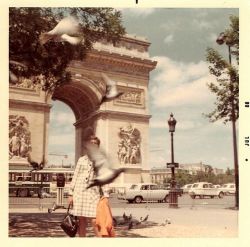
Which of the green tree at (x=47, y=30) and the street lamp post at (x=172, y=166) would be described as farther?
the street lamp post at (x=172, y=166)

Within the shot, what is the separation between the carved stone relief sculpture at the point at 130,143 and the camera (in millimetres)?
16828

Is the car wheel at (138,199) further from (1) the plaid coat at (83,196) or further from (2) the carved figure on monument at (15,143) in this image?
(1) the plaid coat at (83,196)

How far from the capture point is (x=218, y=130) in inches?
392

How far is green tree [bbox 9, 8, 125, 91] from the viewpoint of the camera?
8.31 meters

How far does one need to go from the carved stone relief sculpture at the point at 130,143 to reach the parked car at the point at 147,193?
0.96 m

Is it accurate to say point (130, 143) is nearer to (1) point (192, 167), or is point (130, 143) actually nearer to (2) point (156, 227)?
(1) point (192, 167)

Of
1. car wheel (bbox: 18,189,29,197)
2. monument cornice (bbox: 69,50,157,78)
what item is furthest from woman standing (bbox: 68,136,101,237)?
monument cornice (bbox: 69,50,157,78)

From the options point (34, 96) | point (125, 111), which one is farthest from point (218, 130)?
point (34, 96)

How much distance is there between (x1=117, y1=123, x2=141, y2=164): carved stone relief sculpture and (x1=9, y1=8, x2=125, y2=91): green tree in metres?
7.71

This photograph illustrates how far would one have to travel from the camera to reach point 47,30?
28.2 ft

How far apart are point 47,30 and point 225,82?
12.5ft

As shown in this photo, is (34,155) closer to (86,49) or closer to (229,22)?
(86,49)

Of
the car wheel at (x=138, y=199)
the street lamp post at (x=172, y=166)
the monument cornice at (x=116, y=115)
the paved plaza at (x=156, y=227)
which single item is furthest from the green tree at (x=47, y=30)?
the car wheel at (x=138, y=199)

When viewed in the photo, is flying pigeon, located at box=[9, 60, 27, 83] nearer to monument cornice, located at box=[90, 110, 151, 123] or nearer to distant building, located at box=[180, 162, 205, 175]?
distant building, located at box=[180, 162, 205, 175]
